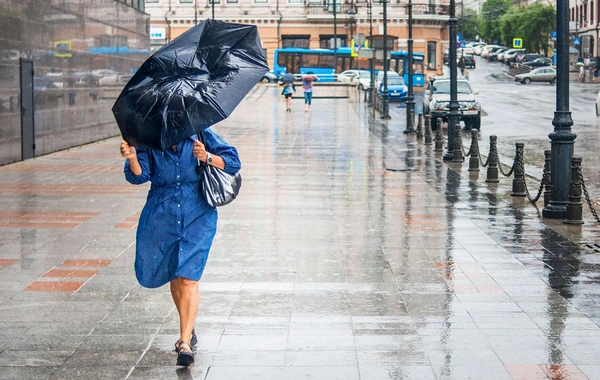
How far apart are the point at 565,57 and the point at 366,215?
3263 mm

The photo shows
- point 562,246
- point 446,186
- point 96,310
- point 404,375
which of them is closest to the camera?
point 404,375

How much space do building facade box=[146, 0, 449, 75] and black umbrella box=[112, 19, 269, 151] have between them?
258 feet

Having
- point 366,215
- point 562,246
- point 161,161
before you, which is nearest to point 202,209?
point 161,161

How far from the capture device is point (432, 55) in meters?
87.9

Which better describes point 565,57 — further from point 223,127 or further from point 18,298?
point 223,127

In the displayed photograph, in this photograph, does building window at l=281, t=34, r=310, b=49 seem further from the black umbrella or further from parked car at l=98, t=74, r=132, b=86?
the black umbrella

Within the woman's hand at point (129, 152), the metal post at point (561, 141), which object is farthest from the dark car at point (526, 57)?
the woman's hand at point (129, 152)

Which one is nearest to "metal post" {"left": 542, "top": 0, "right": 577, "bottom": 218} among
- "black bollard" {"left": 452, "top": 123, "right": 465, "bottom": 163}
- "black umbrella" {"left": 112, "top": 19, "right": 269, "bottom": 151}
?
"black umbrella" {"left": 112, "top": 19, "right": 269, "bottom": 151}

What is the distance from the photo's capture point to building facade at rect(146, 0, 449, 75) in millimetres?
85312

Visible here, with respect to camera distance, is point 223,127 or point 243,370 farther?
point 223,127

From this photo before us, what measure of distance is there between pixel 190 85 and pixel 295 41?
80417mm

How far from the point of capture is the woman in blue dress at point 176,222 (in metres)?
6.85

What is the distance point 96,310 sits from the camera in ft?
27.2

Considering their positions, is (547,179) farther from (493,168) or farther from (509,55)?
(509,55)
